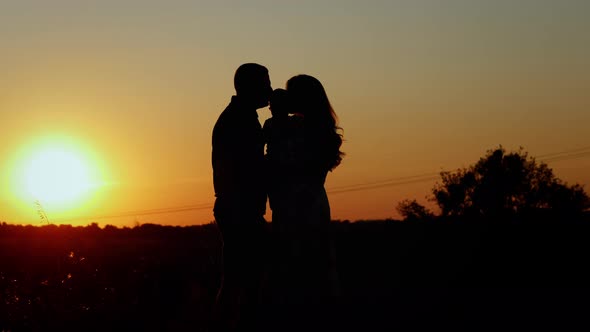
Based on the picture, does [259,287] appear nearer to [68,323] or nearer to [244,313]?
[244,313]

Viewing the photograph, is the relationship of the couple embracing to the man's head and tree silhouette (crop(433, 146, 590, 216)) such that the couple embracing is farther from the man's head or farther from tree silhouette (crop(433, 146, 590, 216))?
tree silhouette (crop(433, 146, 590, 216))

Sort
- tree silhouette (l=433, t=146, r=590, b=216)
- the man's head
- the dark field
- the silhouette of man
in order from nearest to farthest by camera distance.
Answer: the silhouette of man, the man's head, the dark field, tree silhouette (l=433, t=146, r=590, b=216)

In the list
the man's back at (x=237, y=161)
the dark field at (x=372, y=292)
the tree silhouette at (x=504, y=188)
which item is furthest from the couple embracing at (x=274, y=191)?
the tree silhouette at (x=504, y=188)

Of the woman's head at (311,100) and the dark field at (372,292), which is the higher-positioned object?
the woman's head at (311,100)

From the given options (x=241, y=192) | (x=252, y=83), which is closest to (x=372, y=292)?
(x=241, y=192)

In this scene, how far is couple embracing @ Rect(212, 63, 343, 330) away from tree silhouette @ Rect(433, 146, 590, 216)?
247 ft

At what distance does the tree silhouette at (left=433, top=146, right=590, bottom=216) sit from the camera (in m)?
85.3

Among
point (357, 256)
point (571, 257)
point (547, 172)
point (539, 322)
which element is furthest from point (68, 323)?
point (547, 172)

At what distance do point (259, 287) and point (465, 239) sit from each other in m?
13.9

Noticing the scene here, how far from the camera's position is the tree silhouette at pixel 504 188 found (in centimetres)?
8531

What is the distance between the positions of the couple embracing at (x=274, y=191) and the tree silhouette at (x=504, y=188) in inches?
2961

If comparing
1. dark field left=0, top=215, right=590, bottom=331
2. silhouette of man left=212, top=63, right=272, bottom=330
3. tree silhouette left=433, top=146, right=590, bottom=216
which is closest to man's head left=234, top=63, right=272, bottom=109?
silhouette of man left=212, top=63, right=272, bottom=330

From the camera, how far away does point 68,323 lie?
10.4 meters

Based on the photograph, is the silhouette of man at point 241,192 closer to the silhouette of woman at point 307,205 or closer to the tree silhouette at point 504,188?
the silhouette of woman at point 307,205
